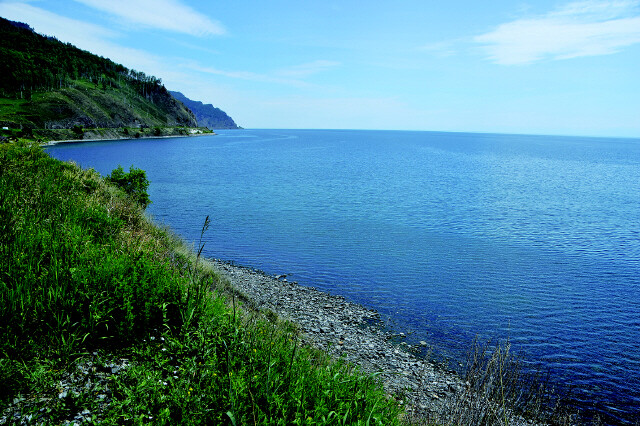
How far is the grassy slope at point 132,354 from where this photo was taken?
5.79m

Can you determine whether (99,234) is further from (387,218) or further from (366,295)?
(387,218)

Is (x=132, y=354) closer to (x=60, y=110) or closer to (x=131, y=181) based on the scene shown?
(x=131, y=181)

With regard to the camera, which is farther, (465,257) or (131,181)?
(465,257)

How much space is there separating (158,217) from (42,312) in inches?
1687

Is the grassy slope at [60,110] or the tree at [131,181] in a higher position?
the grassy slope at [60,110]

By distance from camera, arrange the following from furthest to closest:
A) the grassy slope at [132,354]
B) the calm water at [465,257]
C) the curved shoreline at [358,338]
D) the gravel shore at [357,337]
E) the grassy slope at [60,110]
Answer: the grassy slope at [60,110] < the calm water at [465,257] < the gravel shore at [357,337] < the curved shoreline at [358,338] < the grassy slope at [132,354]

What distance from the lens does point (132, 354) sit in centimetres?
723

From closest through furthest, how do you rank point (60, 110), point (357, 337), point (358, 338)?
point (358, 338), point (357, 337), point (60, 110)

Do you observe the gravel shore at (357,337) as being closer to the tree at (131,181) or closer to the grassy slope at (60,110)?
the tree at (131,181)

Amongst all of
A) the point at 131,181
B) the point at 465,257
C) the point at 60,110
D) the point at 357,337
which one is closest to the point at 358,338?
the point at 357,337

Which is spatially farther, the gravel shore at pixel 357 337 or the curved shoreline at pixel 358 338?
the gravel shore at pixel 357 337

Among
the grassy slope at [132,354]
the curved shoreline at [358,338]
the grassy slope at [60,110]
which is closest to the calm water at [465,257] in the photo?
the curved shoreline at [358,338]

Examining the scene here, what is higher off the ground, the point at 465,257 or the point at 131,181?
the point at 131,181

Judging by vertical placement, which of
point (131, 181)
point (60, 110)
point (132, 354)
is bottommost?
point (132, 354)
